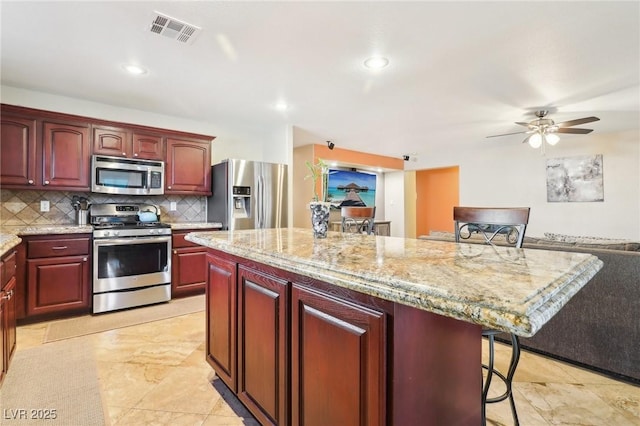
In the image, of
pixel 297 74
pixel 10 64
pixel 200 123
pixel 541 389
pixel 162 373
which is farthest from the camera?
pixel 200 123

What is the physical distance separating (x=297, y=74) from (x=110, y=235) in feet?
8.22

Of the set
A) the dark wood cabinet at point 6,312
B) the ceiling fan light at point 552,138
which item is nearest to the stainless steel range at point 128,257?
the dark wood cabinet at point 6,312

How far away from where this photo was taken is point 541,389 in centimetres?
192

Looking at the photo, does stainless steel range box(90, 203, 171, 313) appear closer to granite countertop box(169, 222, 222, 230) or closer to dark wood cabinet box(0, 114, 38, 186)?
granite countertop box(169, 222, 222, 230)

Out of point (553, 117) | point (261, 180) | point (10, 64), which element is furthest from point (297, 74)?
point (553, 117)

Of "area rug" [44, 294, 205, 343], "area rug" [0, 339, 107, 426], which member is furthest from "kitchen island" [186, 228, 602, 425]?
"area rug" [44, 294, 205, 343]

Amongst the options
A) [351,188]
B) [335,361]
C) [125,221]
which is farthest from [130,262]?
[351,188]

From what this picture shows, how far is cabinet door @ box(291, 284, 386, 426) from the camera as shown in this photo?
90cm

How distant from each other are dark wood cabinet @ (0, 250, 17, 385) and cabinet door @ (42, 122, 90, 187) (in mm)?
1422

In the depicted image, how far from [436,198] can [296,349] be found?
8.15 metres

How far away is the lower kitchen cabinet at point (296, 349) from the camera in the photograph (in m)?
0.93

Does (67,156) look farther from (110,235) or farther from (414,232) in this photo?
(414,232)

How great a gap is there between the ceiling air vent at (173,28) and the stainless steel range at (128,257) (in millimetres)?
2056

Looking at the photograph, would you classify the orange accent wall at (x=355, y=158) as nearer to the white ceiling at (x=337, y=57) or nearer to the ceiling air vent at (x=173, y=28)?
the white ceiling at (x=337, y=57)
